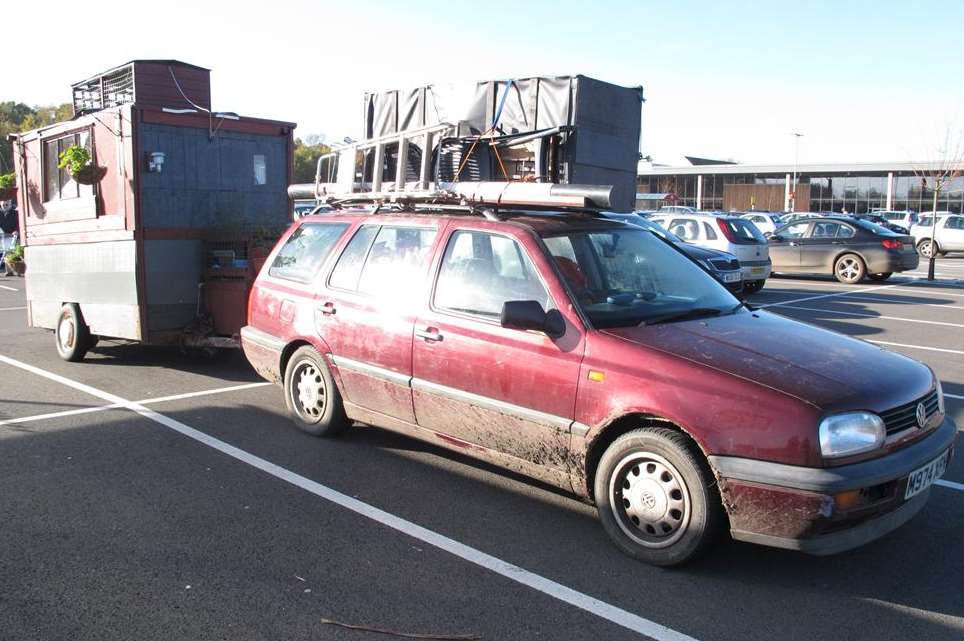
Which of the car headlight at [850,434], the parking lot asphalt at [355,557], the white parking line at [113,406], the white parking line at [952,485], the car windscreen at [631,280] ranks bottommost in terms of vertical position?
the parking lot asphalt at [355,557]

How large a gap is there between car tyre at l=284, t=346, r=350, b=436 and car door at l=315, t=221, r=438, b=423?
194 mm

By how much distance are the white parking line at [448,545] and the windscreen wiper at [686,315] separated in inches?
60.1

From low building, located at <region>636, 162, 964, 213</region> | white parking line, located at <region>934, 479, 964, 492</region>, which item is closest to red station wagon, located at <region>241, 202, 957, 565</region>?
white parking line, located at <region>934, 479, 964, 492</region>

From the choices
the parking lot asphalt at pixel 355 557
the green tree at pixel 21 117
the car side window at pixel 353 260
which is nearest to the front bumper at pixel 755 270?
the parking lot asphalt at pixel 355 557

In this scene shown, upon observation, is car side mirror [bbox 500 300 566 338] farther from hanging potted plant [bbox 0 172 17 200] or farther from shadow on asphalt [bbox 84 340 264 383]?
hanging potted plant [bbox 0 172 17 200]

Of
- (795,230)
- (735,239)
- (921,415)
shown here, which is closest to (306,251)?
(921,415)

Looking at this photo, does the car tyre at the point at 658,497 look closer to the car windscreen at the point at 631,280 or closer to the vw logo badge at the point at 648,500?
the vw logo badge at the point at 648,500

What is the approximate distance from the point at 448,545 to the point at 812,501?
181 centimetres

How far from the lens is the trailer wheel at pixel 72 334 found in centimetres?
909

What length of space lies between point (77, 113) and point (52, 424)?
18.0 feet

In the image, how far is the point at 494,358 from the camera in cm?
477

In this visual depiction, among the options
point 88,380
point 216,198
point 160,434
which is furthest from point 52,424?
point 216,198

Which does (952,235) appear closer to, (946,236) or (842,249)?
(946,236)

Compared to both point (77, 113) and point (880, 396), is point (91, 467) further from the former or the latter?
point (77, 113)
